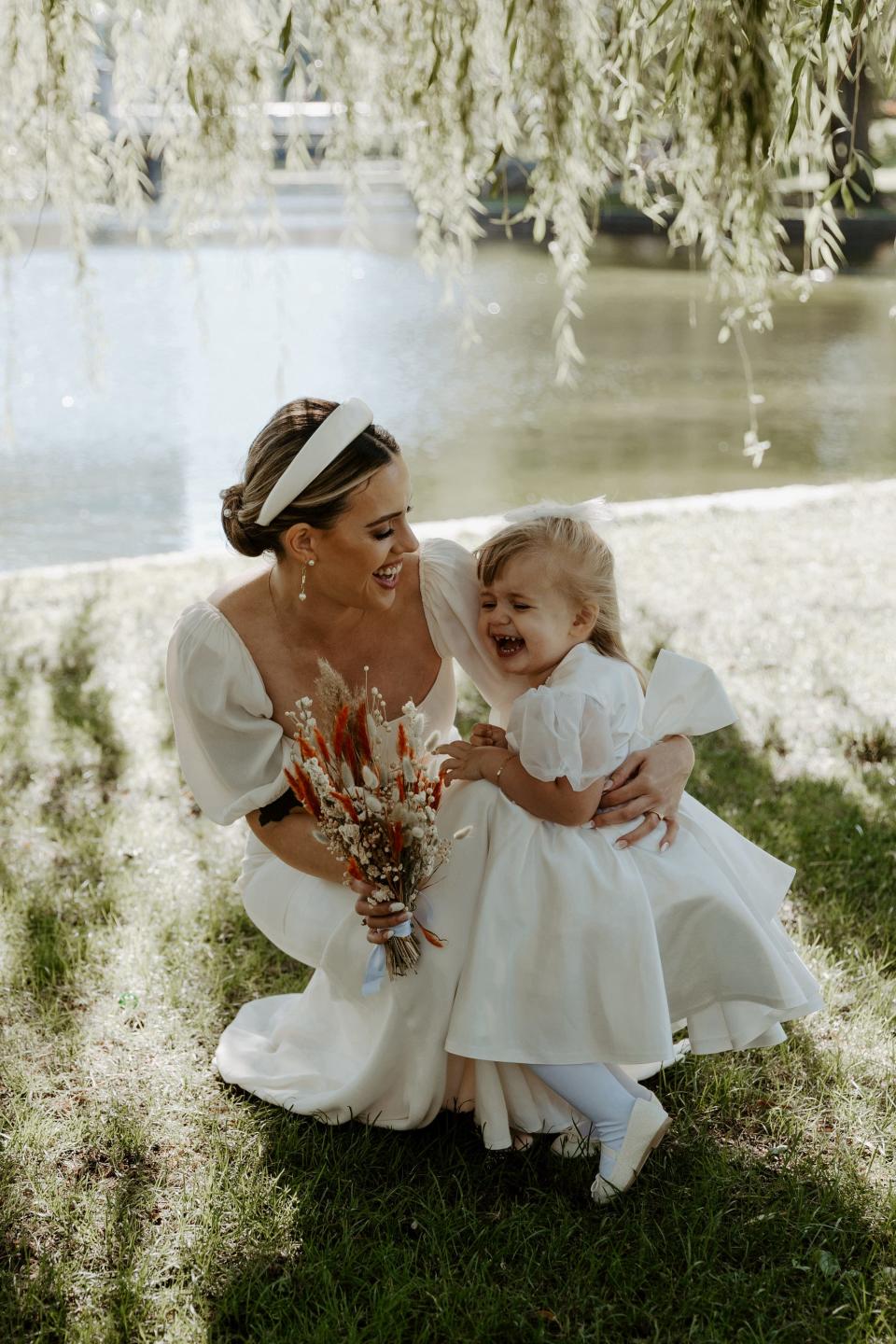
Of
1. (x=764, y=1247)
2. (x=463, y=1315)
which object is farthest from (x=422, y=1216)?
(x=764, y=1247)

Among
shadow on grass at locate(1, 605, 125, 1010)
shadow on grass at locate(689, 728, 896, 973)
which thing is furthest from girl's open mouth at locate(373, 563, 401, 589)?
shadow on grass at locate(689, 728, 896, 973)

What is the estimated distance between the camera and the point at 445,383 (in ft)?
50.9

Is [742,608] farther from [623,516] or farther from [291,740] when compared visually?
[291,740]

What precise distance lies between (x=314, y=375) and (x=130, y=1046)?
1323cm

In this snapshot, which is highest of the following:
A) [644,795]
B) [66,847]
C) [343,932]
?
[644,795]

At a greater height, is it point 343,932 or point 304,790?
point 304,790

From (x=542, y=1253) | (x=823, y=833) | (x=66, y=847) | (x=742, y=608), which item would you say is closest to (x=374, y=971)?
(x=542, y=1253)

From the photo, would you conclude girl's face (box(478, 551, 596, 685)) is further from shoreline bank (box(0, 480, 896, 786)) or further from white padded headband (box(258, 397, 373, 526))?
shoreline bank (box(0, 480, 896, 786))

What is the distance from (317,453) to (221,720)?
69 centimetres

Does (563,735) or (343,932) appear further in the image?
(343,932)

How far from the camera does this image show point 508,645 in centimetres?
296

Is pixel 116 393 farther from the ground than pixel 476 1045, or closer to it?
closer to it

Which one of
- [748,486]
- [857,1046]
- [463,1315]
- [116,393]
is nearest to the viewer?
[463,1315]

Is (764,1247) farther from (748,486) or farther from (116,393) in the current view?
(116,393)
